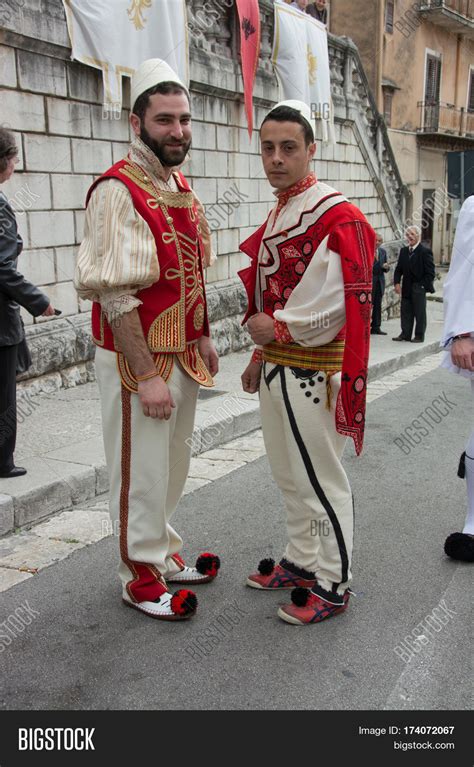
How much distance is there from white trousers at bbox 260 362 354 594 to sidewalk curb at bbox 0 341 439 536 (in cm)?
188

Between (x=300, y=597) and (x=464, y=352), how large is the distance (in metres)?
1.35

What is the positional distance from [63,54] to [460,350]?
18.7 ft

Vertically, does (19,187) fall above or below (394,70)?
below

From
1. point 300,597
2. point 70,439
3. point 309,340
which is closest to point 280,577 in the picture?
point 300,597

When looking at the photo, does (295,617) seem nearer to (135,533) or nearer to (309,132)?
(135,533)

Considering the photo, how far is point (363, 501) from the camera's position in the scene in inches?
190

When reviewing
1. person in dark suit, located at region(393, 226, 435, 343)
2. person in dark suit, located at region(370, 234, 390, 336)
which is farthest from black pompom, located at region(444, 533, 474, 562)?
person in dark suit, located at region(370, 234, 390, 336)

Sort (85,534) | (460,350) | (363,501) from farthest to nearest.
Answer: (363,501) < (85,534) < (460,350)

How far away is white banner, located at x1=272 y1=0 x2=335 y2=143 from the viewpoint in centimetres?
1109

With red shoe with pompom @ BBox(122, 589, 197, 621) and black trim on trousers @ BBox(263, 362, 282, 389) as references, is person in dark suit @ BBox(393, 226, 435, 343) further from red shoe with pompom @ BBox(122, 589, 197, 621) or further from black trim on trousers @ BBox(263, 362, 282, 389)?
red shoe with pompom @ BBox(122, 589, 197, 621)

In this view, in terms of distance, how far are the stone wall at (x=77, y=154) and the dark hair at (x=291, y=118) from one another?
460 cm

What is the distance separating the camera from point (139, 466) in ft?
10.2

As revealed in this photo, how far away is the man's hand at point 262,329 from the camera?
3.12 meters
